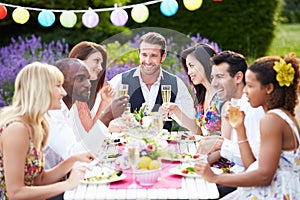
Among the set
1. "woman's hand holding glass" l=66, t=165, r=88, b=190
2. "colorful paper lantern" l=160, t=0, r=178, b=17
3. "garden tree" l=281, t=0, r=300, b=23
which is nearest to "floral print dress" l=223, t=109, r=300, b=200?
"woman's hand holding glass" l=66, t=165, r=88, b=190

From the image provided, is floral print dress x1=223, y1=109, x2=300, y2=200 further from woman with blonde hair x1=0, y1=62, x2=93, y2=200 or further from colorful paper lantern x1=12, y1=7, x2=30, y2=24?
colorful paper lantern x1=12, y1=7, x2=30, y2=24

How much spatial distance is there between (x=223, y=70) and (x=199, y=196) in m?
1.02

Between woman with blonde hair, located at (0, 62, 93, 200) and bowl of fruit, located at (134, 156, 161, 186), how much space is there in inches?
10.3

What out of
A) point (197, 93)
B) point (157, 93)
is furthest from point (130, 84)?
point (197, 93)

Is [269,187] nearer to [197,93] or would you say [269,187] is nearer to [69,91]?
[197,93]

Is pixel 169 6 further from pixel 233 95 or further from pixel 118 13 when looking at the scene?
pixel 233 95

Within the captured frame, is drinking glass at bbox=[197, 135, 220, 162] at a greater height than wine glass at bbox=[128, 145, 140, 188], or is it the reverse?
wine glass at bbox=[128, 145, 140, 188]

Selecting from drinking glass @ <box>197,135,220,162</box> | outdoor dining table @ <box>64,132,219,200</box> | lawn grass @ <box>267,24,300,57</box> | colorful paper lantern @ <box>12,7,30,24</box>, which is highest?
colorful paper lantern @ <box>12,7,30,24</box>

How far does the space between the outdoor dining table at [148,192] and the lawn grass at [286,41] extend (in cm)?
780

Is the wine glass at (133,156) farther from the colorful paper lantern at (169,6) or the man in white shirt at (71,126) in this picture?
the colorful paper lantern at (169,6)

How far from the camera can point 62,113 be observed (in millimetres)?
3225

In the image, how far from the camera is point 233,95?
3.31 metres

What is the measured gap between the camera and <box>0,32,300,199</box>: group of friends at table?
2.64 metres

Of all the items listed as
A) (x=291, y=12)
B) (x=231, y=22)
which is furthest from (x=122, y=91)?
(x=291, y=12)
